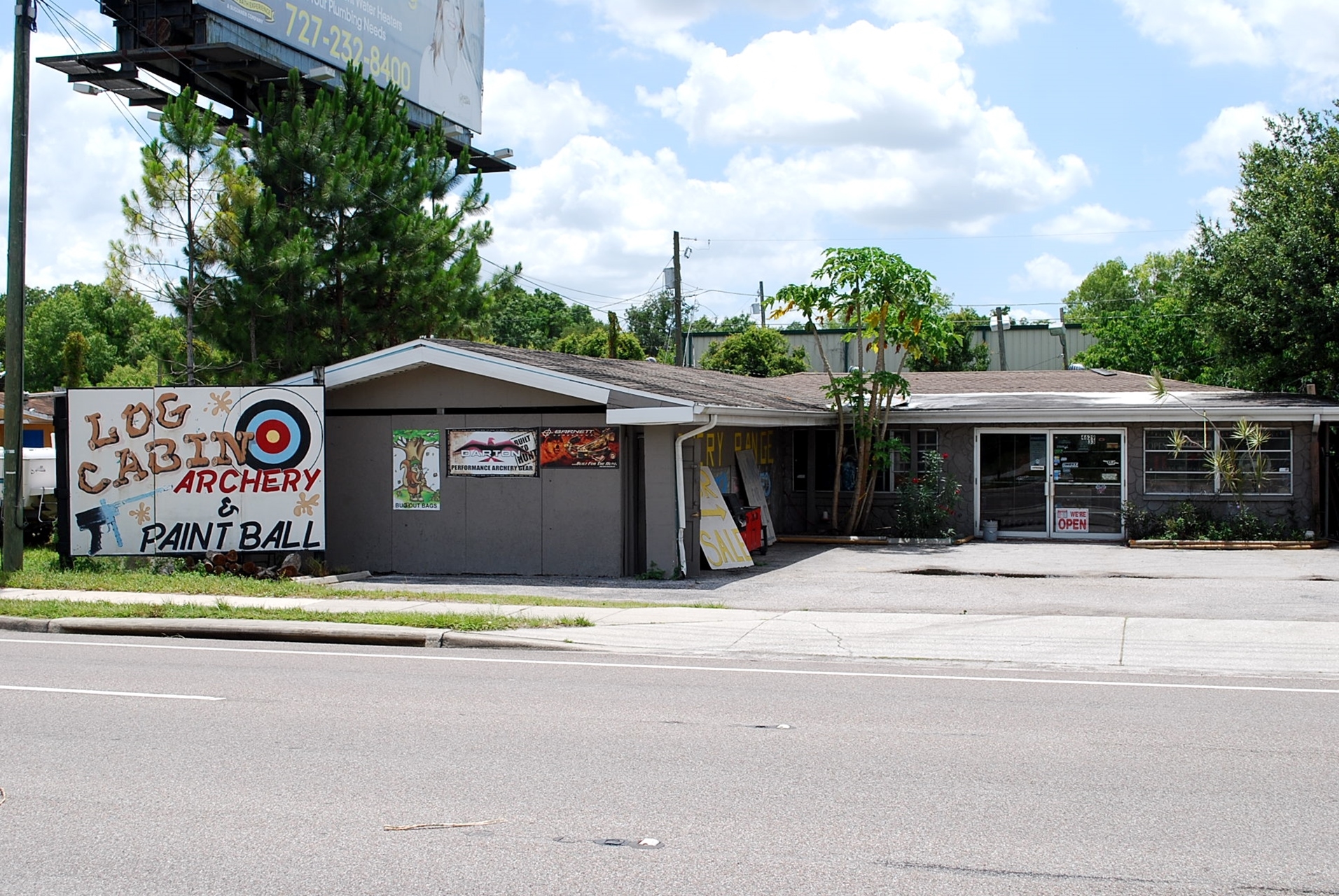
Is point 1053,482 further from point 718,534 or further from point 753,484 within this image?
point 718,534

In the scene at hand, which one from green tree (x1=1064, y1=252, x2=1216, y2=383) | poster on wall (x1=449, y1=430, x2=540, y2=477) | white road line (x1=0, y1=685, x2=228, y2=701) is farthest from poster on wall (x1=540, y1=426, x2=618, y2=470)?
green tree (x1=1064, y1=252, x2=1216, y2=383)

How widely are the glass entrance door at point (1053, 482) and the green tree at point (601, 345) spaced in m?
25.2

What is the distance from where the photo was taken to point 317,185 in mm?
25688

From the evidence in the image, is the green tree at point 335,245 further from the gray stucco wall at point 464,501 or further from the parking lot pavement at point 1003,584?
the parking lot pavement at point 1003,584

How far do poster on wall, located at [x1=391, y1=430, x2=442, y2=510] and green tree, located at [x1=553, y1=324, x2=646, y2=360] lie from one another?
1139 inches

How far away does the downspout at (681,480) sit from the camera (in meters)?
17.1

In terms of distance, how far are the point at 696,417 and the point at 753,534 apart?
5.54 meters

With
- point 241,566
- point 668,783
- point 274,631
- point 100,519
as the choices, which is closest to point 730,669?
point 668,783

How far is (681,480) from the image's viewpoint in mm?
17375

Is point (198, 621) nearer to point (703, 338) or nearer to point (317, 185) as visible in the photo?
point (317, 185)

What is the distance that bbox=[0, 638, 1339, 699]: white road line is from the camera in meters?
9.71

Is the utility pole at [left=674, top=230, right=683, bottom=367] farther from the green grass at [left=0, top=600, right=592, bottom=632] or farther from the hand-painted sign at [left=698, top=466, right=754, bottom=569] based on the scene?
the green grass at [left=0, top=600, right=592, bottom=632]

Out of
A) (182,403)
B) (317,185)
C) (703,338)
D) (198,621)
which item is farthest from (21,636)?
(703,338)

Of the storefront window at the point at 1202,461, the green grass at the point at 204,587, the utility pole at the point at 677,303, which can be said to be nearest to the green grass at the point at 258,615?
the green grass at the point at 204,587
